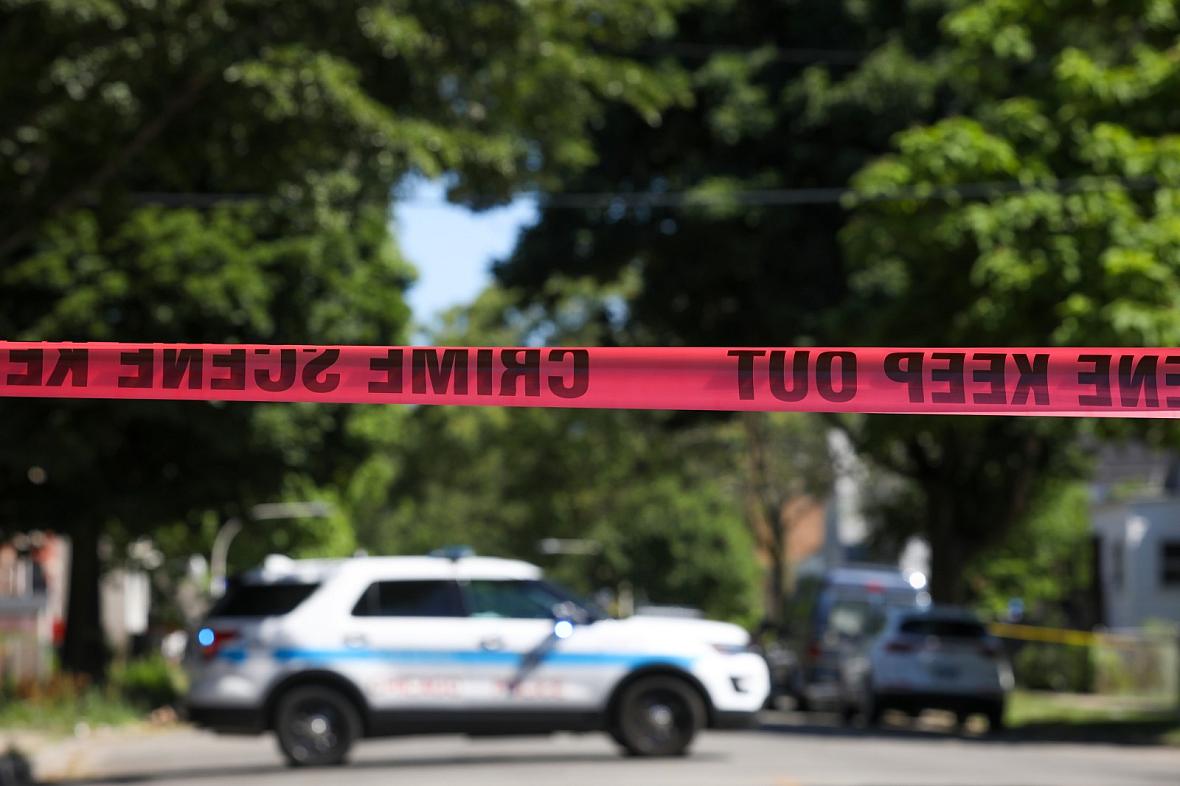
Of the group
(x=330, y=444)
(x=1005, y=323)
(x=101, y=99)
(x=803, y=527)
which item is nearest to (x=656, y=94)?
(x=1005, y=323)

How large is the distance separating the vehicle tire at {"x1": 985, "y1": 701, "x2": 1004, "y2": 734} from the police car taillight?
11455mm

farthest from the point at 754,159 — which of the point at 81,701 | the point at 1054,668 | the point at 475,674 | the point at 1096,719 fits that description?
the point at 1054,668

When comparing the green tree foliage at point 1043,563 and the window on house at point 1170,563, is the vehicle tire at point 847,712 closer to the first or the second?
the window on house at point 1170,563

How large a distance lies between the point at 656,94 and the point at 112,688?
13.6 m

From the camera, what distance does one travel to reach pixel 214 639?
17.2m

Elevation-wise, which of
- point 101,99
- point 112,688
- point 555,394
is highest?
point 101,99

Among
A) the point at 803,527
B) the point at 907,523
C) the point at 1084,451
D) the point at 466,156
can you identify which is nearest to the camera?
the point at 466,156

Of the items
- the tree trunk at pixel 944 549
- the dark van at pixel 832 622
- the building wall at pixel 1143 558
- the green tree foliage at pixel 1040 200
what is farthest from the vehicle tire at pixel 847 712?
the building wall at pixel 1143 558

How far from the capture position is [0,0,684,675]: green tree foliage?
16.5m

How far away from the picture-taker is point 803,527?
106 m

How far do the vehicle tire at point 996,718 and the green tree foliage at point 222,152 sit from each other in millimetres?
8853

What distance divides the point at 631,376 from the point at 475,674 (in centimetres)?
959

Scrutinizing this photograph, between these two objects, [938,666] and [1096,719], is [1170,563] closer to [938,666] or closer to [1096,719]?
[1096,719]

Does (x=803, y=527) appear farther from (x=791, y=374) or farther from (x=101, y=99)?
(x=791, y=374)
